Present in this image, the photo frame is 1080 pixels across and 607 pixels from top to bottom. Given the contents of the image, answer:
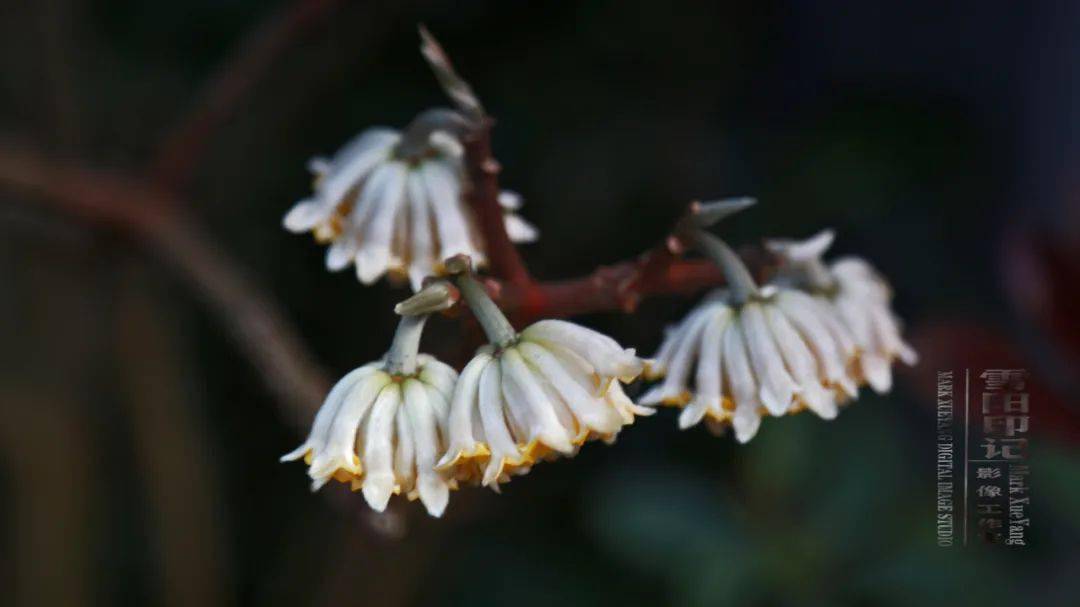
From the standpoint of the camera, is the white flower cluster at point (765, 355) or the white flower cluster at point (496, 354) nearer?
the white flower cluster at point (496, 354)

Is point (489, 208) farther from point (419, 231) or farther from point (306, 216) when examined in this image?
point (306, 216)

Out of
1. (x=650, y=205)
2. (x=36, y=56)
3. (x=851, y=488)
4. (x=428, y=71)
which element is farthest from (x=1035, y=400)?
(x=36, y=56)

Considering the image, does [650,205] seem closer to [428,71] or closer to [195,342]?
[428,71]

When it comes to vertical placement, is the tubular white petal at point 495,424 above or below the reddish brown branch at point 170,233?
below

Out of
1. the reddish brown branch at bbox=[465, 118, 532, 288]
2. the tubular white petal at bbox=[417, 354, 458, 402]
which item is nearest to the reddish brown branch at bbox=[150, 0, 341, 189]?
the reddish brown branch at bbox=[465, 118, 532, 288]

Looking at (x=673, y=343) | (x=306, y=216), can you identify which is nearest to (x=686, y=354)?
(x=673, y=343)

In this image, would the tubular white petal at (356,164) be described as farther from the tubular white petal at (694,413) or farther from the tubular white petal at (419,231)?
the tubular white petal at (694,413)

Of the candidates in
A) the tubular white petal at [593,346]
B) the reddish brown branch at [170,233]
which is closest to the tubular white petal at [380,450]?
the tubular white petal at [593,346]
